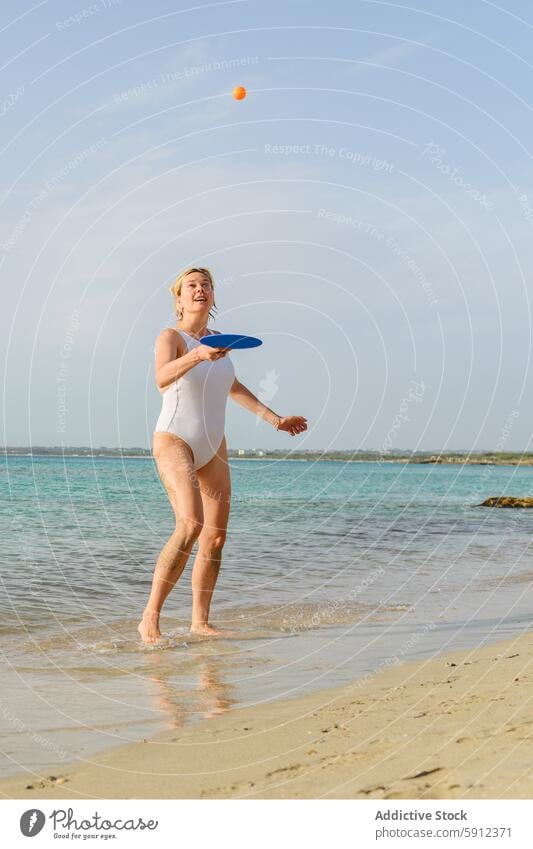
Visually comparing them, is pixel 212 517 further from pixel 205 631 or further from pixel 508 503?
pixel 508 503

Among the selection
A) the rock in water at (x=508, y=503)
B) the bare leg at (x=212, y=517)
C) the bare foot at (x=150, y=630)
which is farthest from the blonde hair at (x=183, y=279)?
the rock in water at (x=508, y=503)

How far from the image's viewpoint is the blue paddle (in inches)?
247

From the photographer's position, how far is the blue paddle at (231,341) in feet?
20.6

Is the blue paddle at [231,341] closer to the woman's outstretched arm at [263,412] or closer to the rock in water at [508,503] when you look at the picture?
the woman's outstretched arm at [263,412]

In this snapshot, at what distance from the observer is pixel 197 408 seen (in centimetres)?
763

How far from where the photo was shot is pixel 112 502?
87.1 ft

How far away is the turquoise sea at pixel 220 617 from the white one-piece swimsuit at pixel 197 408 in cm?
163

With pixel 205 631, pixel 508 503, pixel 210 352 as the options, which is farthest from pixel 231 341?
pixel 508 503

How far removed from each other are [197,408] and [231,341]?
1.39 m
